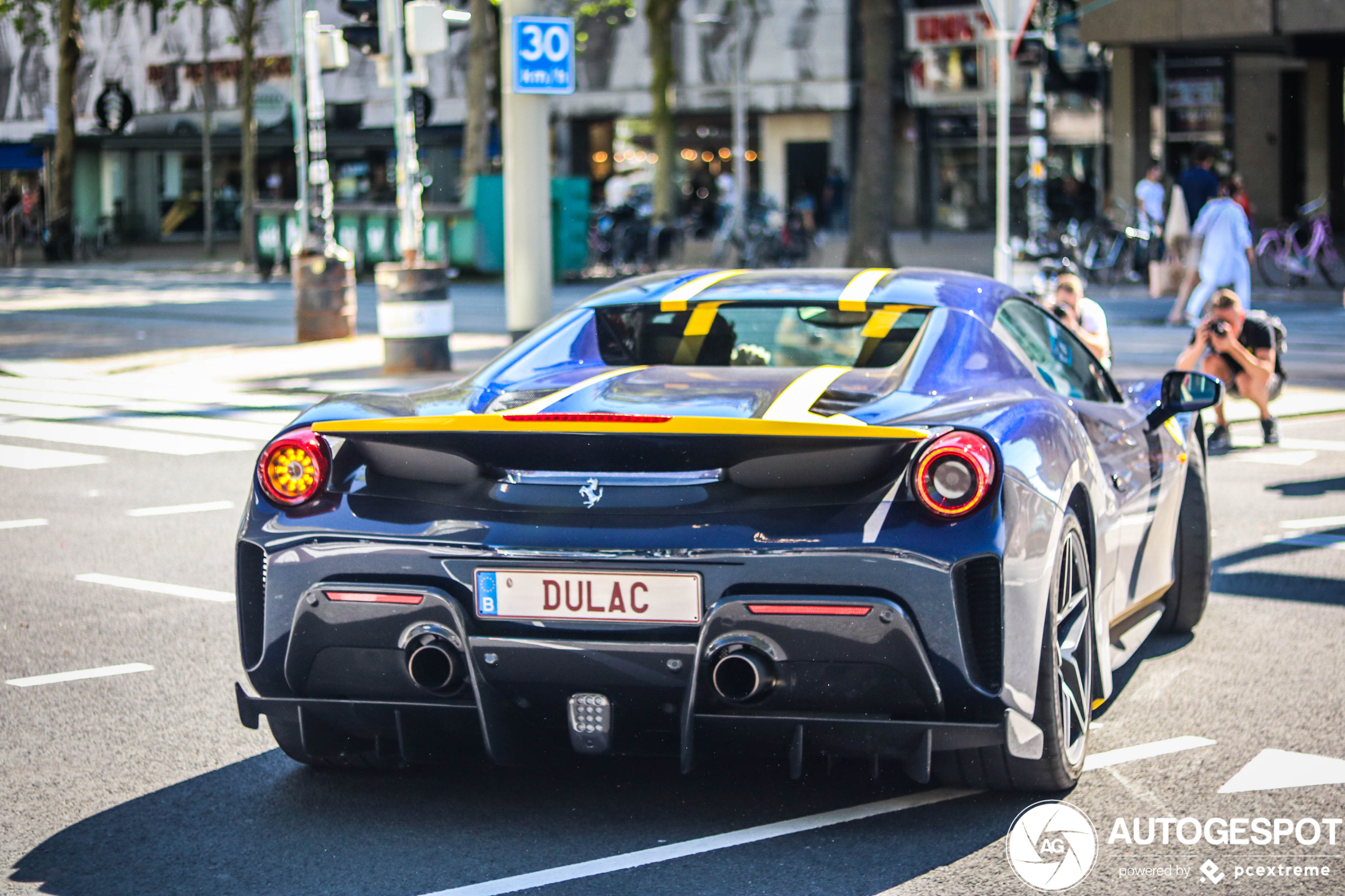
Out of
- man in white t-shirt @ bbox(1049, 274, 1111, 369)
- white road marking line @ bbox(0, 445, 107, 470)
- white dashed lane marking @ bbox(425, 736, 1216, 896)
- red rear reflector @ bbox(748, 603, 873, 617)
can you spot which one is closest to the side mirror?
white dashed lane marking @ bbox(425, 736, 1216, 896)

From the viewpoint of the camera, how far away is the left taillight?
13.5ft

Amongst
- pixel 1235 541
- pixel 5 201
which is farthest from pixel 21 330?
pixel 5 201

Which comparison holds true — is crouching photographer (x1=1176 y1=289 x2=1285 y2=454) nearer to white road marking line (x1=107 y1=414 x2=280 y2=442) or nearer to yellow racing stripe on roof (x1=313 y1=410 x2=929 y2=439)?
white road marking line (x1=107 y1=414 x2=280 y2=442)

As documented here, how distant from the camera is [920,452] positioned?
385 cm

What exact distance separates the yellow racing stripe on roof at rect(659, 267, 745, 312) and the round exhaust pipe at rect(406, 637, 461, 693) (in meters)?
1.45

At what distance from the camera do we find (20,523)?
8898 millimetres

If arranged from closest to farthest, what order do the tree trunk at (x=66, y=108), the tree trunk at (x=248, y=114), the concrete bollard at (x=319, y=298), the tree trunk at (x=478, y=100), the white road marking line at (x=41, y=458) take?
the white road marking line at (x=41, y=458) < the concrete bollard at (x=319, y=298) < the tree trunk at (x=478, y=100) < the tree trunk at (x=248, y=114) < the tree trunk at (x=66, y=108)

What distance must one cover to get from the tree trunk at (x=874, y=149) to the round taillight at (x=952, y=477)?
22198 mm

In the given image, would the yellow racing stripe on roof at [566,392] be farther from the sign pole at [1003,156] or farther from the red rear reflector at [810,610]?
the sign pole at [1003,156]

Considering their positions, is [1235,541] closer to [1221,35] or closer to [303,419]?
[303,419]

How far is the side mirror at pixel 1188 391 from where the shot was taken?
17.9ft

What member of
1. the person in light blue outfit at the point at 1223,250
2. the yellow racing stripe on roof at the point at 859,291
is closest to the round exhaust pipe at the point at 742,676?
the yellow racing stripe on roof at the point at 859,291

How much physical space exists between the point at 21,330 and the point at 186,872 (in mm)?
20021

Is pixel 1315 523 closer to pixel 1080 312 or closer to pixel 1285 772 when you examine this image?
pixel 1080 312
